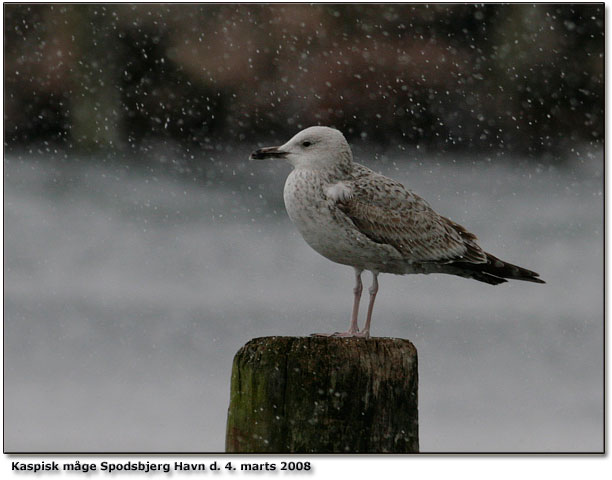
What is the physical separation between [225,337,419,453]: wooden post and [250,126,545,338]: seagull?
106cm

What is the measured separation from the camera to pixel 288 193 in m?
6.19

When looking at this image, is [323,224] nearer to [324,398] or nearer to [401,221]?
[401,221]

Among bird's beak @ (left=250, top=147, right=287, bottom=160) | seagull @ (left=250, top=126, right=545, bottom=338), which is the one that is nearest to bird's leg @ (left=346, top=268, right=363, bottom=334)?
seagull @ (left=250, top=126, right=545, bottom=338)

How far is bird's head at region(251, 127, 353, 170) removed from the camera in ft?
20.5

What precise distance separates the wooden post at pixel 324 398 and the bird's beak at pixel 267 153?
181cm

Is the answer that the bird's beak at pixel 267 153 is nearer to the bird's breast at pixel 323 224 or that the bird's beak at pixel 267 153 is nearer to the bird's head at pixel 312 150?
the bird's head at pixel 312 150

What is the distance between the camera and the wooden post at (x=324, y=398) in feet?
15.2

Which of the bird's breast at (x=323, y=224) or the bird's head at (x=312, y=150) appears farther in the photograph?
the bird's head at (x=312, y=150)

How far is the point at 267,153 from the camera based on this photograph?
6270mm

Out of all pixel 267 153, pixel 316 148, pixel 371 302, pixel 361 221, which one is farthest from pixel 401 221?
pixel 267 153

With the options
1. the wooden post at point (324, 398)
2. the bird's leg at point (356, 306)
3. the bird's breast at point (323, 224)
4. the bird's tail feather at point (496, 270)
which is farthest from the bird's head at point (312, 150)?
the wooden post at point (324, 398)

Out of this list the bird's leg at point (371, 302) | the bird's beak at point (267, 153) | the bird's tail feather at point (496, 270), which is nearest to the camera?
the bird's leg at point (371, 302)

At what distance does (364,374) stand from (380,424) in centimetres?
30

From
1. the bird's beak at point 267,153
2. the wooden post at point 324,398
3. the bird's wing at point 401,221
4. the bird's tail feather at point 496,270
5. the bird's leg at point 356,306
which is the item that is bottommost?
the wooden post at point 324,398
